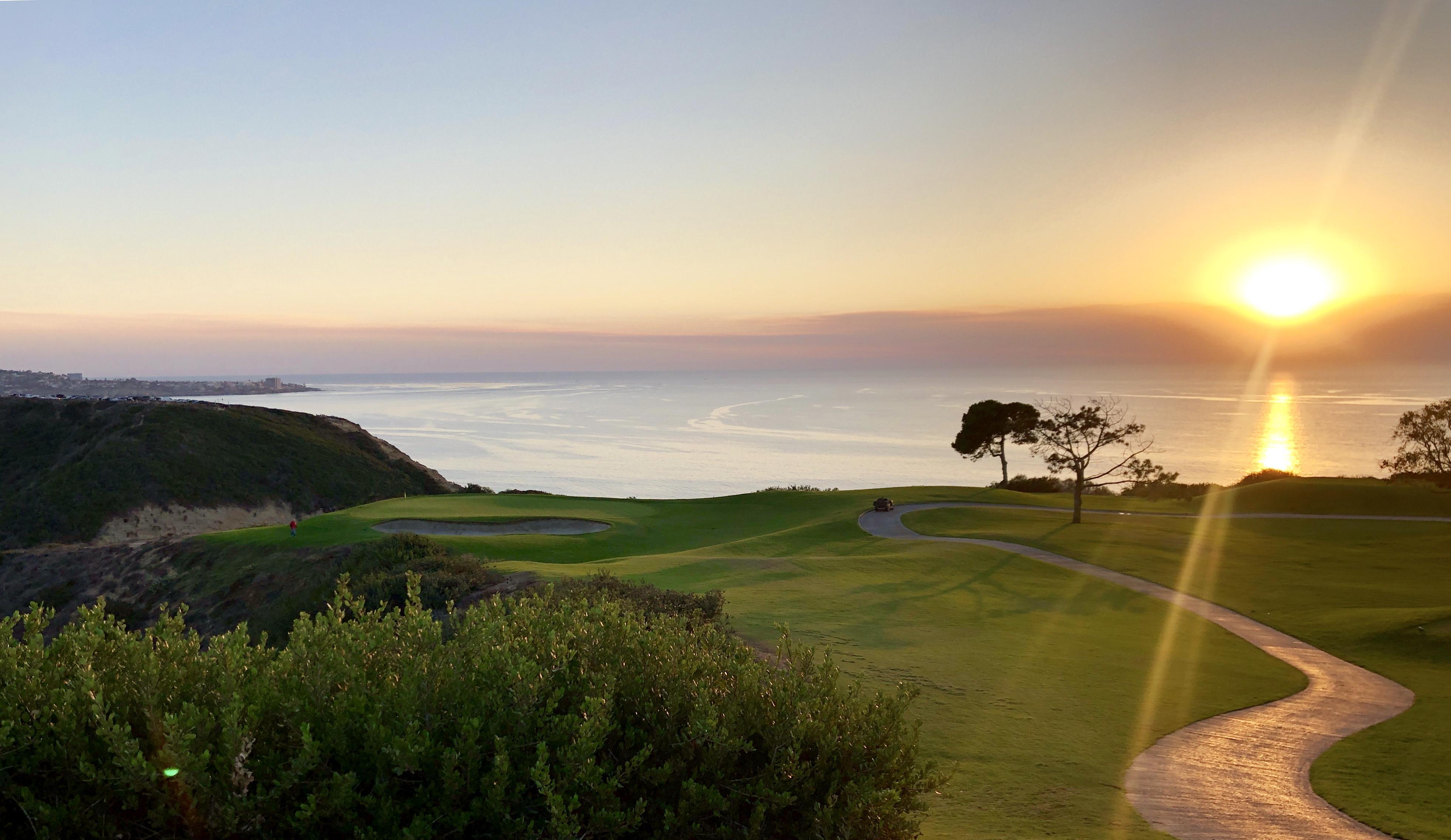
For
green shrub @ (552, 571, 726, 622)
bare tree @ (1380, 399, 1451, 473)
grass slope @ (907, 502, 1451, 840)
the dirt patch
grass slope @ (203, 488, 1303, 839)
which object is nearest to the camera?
grass slope @ (203, 488, 1303, 839)

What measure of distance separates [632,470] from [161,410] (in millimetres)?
46629

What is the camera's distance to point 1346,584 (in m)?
21.9

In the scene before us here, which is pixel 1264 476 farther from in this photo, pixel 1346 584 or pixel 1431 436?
pixel 1346 584

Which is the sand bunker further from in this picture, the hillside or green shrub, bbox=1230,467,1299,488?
green shrub, bbox=1230,467,1299,488

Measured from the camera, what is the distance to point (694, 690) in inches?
215

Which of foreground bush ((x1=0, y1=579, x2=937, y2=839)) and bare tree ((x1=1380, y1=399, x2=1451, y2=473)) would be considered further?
bare tree ((x1=1380, y1=399, x2=1451, y2=473))

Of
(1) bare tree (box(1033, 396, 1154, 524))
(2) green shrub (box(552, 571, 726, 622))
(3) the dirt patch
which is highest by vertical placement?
(1) bare tree (box(1033, 396, 1154, 524))

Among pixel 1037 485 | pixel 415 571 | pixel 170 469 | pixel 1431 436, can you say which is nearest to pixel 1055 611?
pixel 415 571

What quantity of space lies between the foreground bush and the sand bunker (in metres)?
25.5

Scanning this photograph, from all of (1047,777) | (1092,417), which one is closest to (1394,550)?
(1092,417)

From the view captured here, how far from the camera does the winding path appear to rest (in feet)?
25.9

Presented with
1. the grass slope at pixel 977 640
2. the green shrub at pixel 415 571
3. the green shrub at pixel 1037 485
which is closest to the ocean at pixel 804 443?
the green shrub at pixel 1037 485

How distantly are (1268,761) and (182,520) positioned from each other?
65802mm

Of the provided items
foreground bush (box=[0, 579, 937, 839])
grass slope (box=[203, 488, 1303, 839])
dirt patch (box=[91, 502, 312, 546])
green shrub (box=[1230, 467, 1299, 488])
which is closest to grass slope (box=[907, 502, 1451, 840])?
grass slope (box=[203, 488, 1303, 839])
